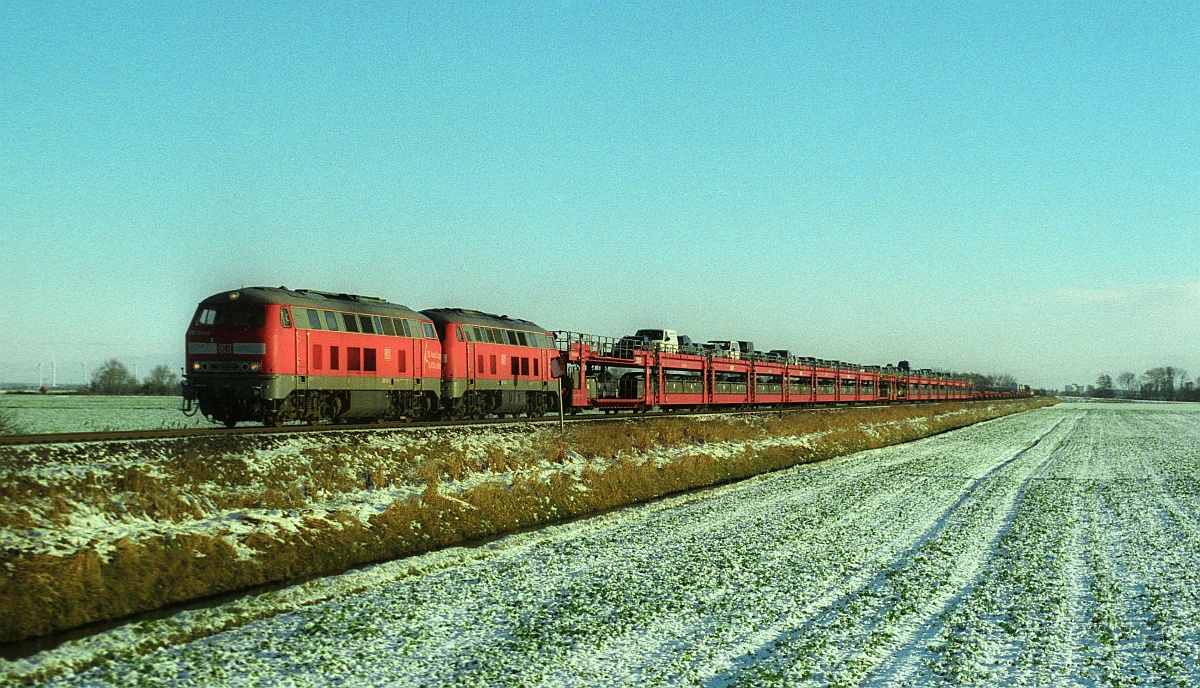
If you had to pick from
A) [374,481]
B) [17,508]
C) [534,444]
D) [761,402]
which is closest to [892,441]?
[761,402]

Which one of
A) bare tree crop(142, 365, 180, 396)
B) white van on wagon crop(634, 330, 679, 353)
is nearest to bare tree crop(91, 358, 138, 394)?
bare tree crop(142, 365, 180, 396)

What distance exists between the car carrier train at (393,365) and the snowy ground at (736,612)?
1194cm

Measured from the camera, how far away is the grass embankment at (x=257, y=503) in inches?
457

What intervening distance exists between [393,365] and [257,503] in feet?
49.1

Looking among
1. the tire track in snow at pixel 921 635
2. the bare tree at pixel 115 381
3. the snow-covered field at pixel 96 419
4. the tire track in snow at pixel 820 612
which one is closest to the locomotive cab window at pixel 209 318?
the snow-covered field at pixel 96 419

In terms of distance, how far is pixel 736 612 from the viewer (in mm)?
11508

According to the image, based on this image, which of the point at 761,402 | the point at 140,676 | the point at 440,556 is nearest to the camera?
the point at 140,676

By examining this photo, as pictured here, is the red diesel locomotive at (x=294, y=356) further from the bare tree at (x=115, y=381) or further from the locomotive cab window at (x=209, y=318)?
the bare tree at (x=115, y=381)

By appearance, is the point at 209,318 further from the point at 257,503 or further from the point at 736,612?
the point at 736,612

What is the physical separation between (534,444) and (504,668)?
15.3 metres

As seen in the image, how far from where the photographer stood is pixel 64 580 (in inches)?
441

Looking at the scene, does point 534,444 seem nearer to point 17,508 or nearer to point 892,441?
point 17,508

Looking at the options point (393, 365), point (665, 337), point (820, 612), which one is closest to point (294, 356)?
point (393, 365)

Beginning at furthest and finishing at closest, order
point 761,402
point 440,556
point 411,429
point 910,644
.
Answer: point 761,402 → point 411,429 → point 440,556 → point 910,644
